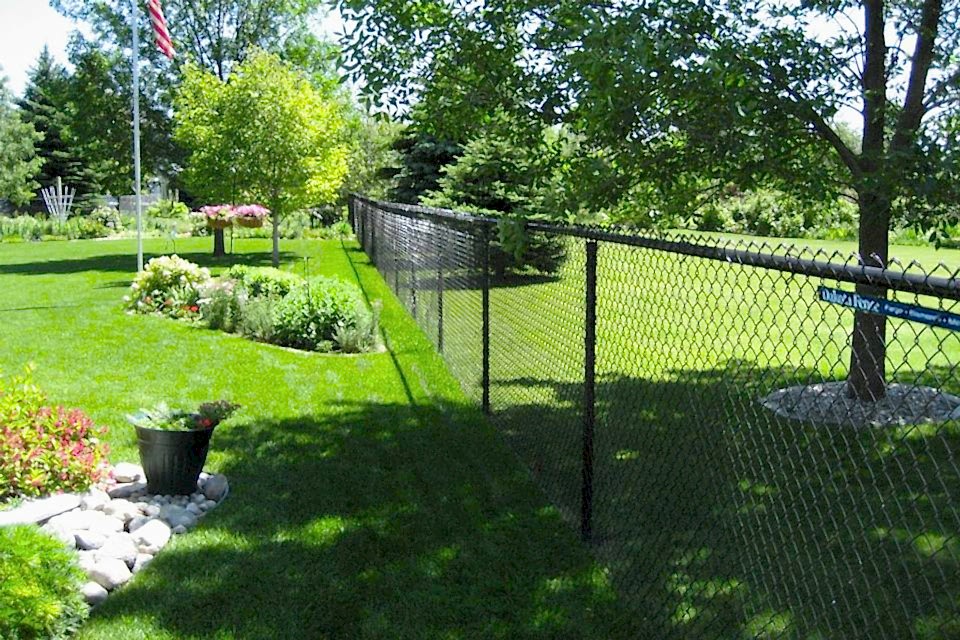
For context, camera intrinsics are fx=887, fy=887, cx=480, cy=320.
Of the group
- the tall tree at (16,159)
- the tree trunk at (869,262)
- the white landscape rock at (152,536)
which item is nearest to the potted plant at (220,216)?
the tree trunk at (869,262)

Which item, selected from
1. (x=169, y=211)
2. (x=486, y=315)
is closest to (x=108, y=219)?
(x=169, y=211)

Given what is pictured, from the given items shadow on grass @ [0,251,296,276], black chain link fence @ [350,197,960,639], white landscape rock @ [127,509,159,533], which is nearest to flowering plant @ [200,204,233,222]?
shadow on grass @ [0,251,296,276]

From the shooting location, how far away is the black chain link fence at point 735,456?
117 inches

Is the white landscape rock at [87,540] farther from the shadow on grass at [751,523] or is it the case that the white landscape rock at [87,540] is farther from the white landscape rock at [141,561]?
the shadow on grass at [751,523]

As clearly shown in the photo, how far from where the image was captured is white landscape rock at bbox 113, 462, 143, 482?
17.0 ft

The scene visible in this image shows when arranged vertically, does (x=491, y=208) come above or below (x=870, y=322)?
above

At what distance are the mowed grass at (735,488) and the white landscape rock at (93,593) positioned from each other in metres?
2.27

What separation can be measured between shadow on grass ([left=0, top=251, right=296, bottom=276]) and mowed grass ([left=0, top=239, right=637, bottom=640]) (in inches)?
455

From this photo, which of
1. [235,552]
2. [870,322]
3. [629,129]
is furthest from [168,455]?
[870,322]

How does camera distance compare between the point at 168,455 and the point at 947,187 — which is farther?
the point at 947,187

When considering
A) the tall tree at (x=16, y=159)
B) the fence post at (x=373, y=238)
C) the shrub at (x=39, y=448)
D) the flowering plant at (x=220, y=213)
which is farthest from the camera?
the tall tree at (x=16, y=159)

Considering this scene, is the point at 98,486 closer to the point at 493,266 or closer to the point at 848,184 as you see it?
the point at 493,266

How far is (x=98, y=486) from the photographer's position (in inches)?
194

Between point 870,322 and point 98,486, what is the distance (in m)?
5.04
